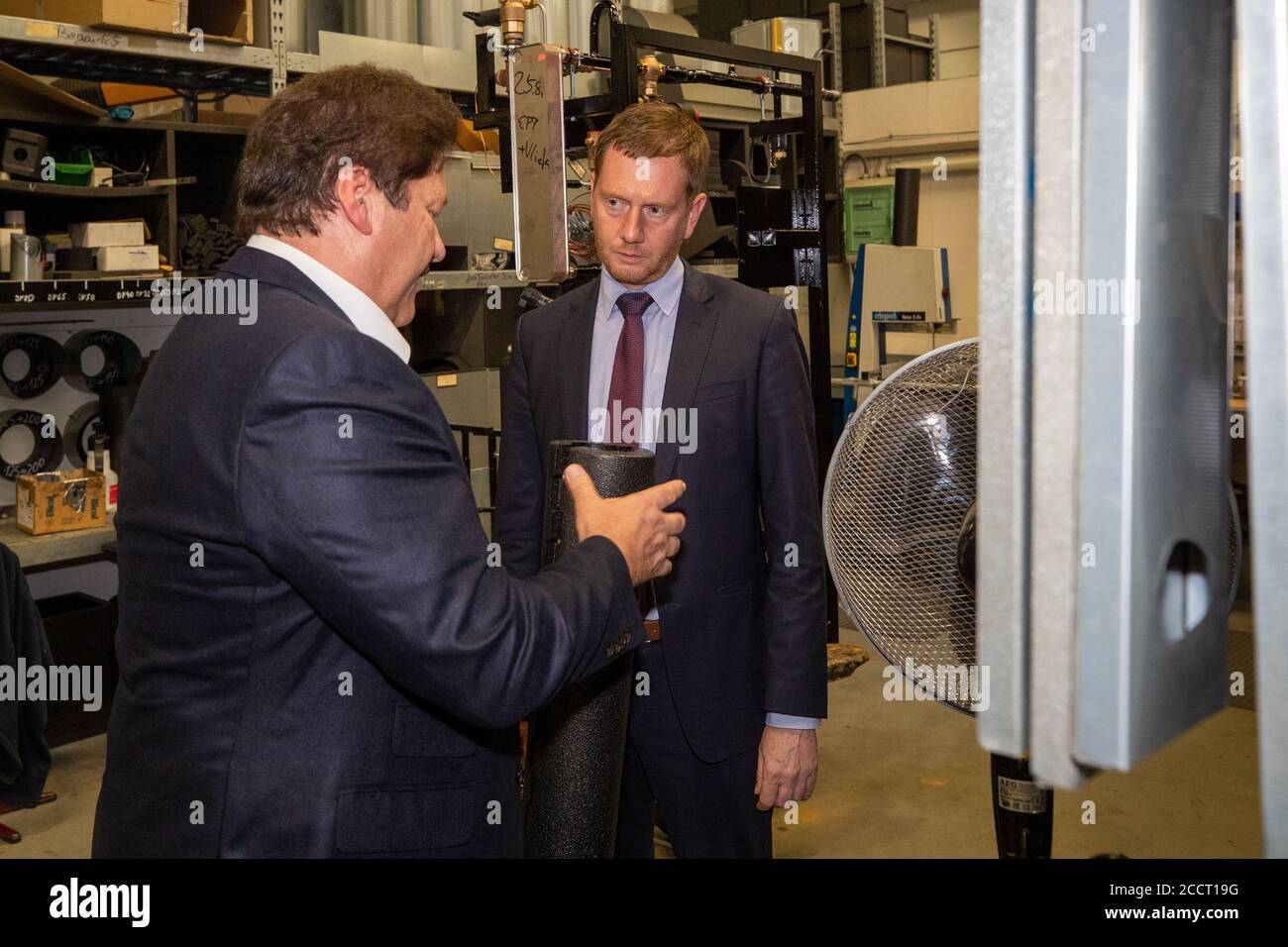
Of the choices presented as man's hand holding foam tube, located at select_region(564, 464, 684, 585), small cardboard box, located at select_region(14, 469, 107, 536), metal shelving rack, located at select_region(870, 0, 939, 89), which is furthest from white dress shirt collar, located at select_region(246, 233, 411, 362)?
→ metal shelving rack, located at select_region(870, 0, 939, 89)

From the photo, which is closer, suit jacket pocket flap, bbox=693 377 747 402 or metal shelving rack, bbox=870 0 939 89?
suit jacket pocket flap, bbox=693 377 747 402

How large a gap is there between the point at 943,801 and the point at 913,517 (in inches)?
95.3

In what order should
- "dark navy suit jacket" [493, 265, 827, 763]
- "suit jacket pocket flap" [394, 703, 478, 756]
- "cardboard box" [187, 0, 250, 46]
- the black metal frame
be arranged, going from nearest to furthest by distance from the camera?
"suit jacket pocket flap" [394, 703, 478, 756] → "dark navy suit jacket" [493, 265, 827, 763] → the black metal frame → "cardboard box" [187, 0, 250, 46]

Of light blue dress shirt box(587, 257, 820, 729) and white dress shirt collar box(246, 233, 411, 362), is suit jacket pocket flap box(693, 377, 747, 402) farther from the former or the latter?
white dress shirt collar box(246, 233, 411, 362)

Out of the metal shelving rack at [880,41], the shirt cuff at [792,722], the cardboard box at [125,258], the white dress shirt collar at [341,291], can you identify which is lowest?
the shirt cuff at [792,722]

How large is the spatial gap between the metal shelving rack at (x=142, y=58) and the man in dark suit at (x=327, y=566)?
2.63 m

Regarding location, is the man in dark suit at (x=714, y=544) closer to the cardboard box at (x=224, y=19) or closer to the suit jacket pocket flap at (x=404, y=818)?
the suit jacket pocket flap at (x=404, y=818)

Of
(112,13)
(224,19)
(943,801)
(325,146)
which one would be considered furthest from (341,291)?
(224,19)

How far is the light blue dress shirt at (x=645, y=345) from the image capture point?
2.03 meters

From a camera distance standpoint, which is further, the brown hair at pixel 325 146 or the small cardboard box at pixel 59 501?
the small cardboard box at pixel 59 501

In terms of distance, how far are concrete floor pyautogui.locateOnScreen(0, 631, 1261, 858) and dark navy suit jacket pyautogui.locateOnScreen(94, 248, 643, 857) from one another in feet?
7.21

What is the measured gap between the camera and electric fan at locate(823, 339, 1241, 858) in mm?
1338

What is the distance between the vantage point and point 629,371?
204 cm

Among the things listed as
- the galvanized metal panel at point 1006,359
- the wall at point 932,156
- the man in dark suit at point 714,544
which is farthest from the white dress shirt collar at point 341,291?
the wall at point 932,156
